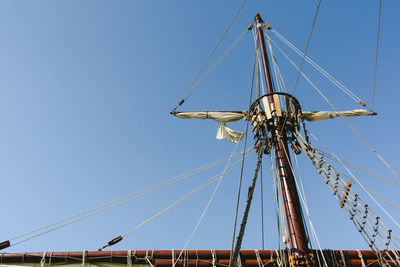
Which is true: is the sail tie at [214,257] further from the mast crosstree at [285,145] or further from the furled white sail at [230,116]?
the furled white sail at [230,116]

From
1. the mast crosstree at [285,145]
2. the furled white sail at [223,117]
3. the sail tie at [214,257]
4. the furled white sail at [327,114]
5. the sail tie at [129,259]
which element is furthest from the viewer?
the furled white sail at [327,114]

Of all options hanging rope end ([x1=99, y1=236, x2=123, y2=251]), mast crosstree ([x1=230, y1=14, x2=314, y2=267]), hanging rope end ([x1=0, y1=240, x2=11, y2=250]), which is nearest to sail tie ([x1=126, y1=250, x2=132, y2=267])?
hanging rope end ([x1=99, y1=236, x2=123, y2=251])

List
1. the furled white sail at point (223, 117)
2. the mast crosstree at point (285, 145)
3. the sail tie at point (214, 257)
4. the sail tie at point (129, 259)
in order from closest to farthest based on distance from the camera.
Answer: the mast crosstree at point (285, 145) < the sail tie at point (129, 259) < the sail tie at point (214, 257) < the furled white sail at point (223, 117)

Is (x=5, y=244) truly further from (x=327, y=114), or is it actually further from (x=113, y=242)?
(x=327, y=114)

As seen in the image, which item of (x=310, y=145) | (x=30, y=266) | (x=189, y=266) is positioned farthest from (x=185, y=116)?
(x=30, y=266)

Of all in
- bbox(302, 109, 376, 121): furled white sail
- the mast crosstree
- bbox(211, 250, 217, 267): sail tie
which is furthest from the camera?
bbox(302, 109, 376, 121): furled white sail

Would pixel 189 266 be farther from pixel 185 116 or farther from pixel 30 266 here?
pixel 185 116

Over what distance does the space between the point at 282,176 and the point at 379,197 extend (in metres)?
2.62

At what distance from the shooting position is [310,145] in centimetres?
977

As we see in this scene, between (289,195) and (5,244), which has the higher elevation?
(289,195)

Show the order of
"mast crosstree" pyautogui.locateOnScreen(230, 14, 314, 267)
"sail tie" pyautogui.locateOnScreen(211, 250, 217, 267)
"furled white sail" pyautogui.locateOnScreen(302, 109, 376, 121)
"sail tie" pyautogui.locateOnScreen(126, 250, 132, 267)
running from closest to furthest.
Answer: "mast crosstree" pyautogui.locateOnScreen(230, 14, 314, 267)
"sail tie" pyautogui.locateOnScreen(126, 250, 132, 267)
"sail tie" pyautogui.locateOnScreen(211, 250, 217, 267)
"furled white sail" pyautogui.locateOnScreen(302, 109, 376, 121)

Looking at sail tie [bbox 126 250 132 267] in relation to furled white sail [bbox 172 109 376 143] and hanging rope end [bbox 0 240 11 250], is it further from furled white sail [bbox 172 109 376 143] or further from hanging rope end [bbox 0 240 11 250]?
furled white sail [bbox 172 109 376 143]

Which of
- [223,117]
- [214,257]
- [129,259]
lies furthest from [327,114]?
[129,259]

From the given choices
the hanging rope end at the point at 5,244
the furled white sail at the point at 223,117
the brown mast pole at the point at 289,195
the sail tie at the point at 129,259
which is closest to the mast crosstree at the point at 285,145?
the brown mast pole at the point at 289,195
